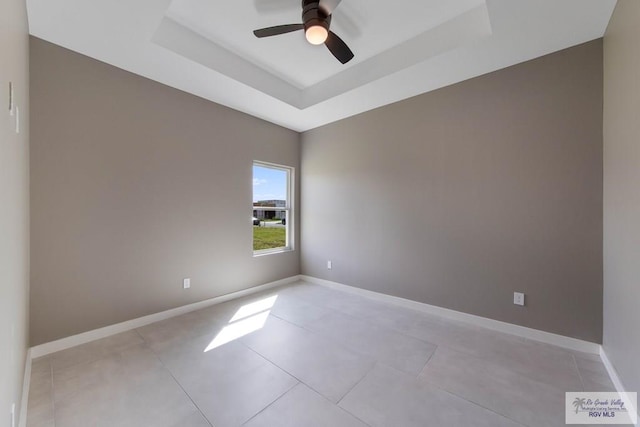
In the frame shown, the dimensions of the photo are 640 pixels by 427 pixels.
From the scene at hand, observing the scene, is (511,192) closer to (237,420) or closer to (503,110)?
(503,110)

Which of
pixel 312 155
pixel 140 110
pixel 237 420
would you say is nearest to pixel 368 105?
pixel 312 155

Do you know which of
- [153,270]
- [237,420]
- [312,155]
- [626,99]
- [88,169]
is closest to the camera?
[237,420]

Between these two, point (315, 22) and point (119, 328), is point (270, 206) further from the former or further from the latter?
point (315, 22)

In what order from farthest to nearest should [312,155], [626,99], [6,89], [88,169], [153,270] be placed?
1. [312,155]
2. [153,270]
3. [88,169]
4. [626,99]
5. [6,89]

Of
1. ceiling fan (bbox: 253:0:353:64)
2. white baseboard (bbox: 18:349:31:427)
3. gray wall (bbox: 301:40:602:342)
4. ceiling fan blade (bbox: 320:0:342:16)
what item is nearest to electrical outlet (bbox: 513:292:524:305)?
gray wall (bbox: 301:40:602:342)

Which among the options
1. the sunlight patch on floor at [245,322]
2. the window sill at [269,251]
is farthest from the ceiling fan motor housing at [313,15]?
the window sill at [269,251]

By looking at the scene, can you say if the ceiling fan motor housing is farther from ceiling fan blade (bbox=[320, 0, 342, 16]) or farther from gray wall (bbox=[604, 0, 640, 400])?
gray wall (bbox=[604, 0, 640, 400])

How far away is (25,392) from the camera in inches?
65.4

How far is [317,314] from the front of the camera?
3.00 m

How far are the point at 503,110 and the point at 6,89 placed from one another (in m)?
3.58

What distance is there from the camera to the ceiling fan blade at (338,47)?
2073 millimetres

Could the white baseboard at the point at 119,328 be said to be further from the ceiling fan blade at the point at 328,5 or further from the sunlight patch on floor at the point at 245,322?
the ceiling fan blade at the point at 328,5

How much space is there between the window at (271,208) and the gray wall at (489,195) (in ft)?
3.59

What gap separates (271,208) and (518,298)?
11.1 feet
